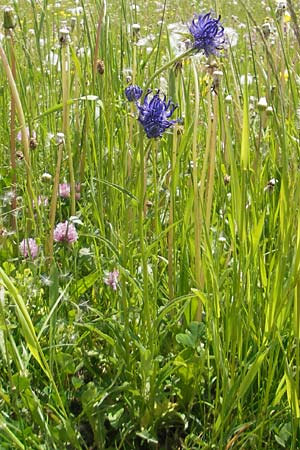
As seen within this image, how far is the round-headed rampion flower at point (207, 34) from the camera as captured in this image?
67 cm

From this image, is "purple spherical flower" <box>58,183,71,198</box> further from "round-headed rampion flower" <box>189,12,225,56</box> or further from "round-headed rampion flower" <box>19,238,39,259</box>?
"round-headed rampion flower" <box>189,12,225,56</box>

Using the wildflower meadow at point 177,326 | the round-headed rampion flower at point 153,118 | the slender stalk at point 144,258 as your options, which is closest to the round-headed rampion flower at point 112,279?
the wildflower meadow at point 177,326

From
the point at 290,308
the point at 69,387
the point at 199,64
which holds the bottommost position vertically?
the point at 69,387

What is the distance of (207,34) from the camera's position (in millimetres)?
676

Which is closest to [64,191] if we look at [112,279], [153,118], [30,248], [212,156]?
[30,248]

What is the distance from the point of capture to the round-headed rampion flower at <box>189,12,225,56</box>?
26.5 inches

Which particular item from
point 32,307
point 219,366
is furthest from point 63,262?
point 219,366

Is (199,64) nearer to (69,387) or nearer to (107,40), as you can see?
(107,40)

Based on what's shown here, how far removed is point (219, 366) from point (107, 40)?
0.67 metres

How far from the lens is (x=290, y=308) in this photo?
0.80 m

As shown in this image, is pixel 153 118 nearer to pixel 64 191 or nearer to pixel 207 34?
pixel 207 34

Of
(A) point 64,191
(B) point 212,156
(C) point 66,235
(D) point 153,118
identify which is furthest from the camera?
(A) point 64,191

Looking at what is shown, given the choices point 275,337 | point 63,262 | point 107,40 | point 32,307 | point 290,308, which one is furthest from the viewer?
point 107,40

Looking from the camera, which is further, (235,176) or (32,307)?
(32,307)
